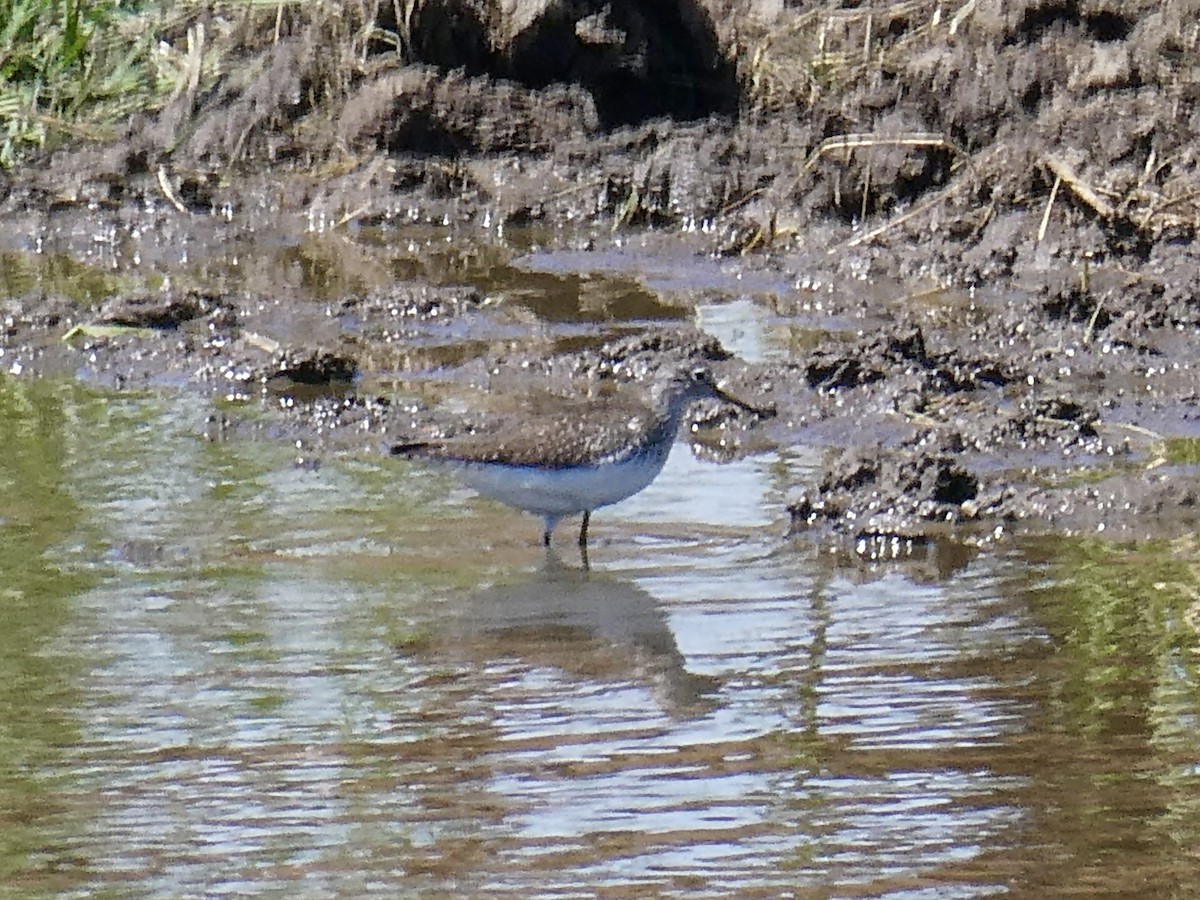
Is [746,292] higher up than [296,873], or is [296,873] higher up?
[746,292]

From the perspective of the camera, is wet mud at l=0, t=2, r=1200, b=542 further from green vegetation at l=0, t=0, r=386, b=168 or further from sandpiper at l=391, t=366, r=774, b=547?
sandpiper at l=391, t=366, r=774, b=547

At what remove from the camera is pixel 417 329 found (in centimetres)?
1095

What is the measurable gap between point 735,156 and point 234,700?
296 inches

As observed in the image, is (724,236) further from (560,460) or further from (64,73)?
(64,73)

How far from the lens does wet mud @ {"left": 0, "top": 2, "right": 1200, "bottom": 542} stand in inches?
349

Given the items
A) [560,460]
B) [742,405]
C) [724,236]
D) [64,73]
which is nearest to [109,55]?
[64,73]

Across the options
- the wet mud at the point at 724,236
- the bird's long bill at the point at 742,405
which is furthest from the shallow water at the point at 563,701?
the wet mud at the point at 724,236

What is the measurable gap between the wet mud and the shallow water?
75 centimetres

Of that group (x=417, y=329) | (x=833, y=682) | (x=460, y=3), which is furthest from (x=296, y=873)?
(x=460, y=3)

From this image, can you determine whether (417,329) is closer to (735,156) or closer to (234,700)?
(735,156)

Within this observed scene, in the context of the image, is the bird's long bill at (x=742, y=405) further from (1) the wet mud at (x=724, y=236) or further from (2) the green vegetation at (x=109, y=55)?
(2) the green vegetation at (x=109, y=55)

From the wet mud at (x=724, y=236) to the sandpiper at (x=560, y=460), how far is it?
594 millimetres

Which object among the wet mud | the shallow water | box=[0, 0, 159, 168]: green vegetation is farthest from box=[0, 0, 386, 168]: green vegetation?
the shallow water

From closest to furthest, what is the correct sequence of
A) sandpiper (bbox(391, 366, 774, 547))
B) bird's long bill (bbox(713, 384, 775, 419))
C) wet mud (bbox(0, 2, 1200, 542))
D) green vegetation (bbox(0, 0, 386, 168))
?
1. sandpiper (bbox(391, 366, 774, 547))
2. bird's long bill (bbox(713, 384, 775, 419))
3. wet mud (bbox(0, 2, 1200, 542))
4. green vegetation (bbox(0, 0, 386, 168))
